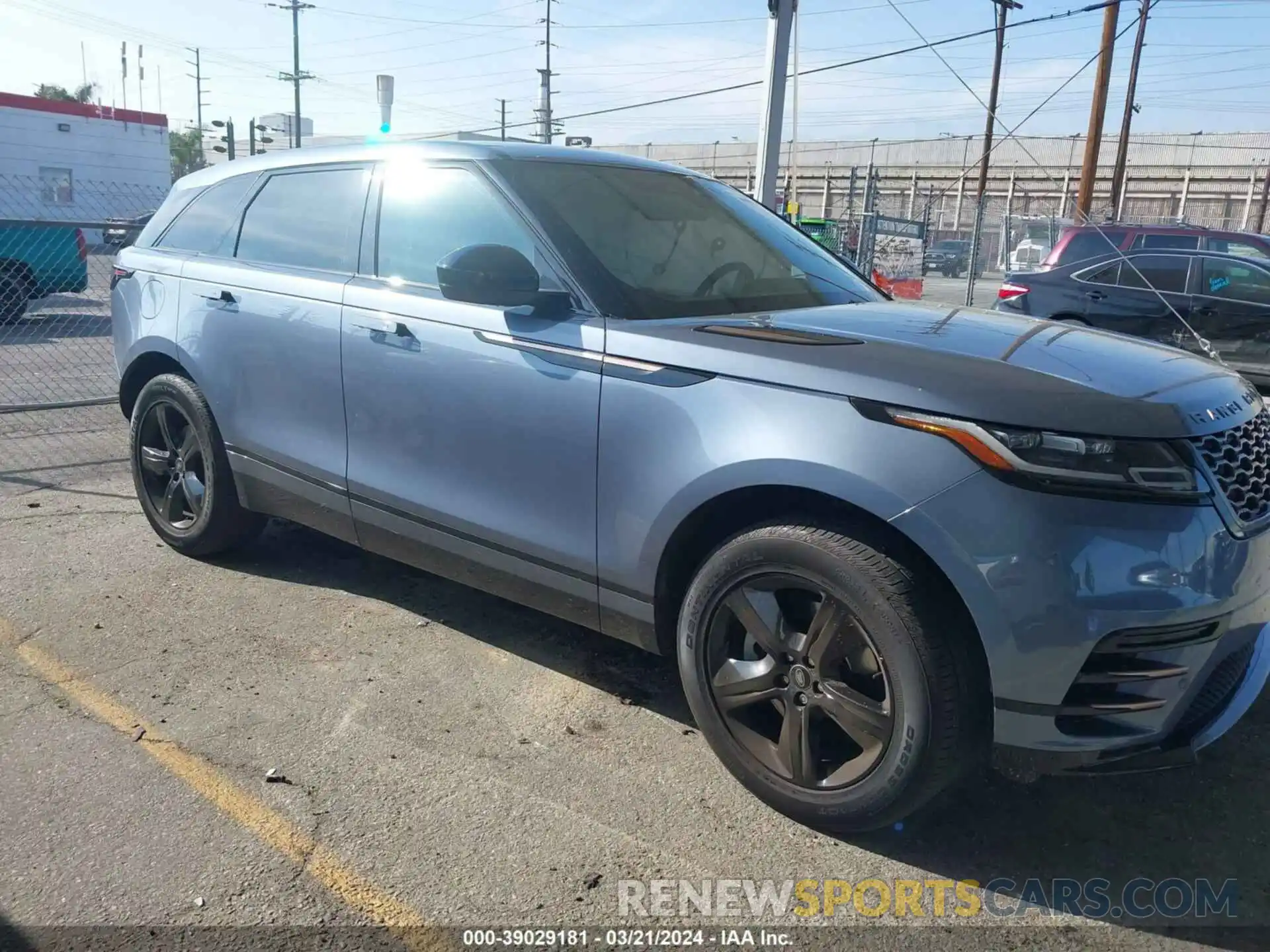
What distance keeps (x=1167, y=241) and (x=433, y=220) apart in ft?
34.1

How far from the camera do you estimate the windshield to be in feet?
10.4

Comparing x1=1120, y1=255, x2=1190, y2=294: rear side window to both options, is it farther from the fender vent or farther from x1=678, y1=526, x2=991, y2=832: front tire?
x1=678, y1=526, x2=991, y2=832: front tire

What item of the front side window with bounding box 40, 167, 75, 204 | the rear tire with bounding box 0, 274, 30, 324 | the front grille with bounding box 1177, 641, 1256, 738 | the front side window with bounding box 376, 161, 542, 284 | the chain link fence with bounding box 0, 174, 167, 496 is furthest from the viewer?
the front side window with bounding box 40, 167, 75, 204

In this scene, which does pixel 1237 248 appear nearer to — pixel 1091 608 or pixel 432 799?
pixel 1091 608

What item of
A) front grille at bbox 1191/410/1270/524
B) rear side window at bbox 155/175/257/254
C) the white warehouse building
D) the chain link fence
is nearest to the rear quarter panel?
rear side window at bbox 155/175/257/254

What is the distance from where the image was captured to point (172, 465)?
4.59 m

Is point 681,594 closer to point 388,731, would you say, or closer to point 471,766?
point 471,766

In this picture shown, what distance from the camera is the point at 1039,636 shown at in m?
2.24

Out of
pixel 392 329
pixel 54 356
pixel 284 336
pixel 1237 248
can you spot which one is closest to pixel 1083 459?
pixel 392 329

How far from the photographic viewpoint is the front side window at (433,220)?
10.9ft

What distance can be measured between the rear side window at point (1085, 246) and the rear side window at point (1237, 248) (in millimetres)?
911

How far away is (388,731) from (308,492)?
1182 mm

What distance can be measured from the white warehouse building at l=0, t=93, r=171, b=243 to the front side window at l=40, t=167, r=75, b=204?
0.11 feet

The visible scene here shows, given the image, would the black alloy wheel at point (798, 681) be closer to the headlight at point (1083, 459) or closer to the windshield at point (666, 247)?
the headlight at point (1083, 459)
